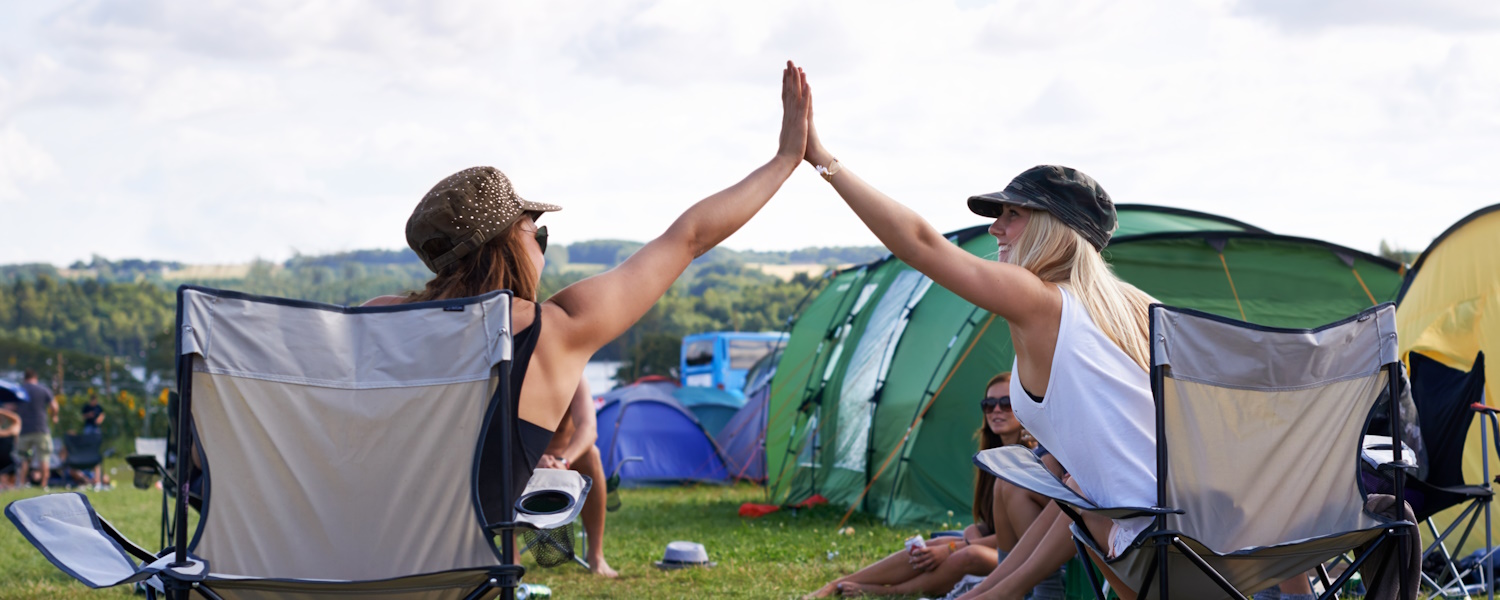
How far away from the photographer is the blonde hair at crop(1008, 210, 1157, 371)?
241 cm

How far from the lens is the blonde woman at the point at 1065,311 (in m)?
2.31

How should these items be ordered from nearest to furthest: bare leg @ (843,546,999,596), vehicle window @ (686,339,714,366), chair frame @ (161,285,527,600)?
chair frame @ (161,285,527,600)
bare leg @ (843,546,999,596)
vehicle window @ (686,339,714,366)

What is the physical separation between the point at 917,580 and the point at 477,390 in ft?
8.98

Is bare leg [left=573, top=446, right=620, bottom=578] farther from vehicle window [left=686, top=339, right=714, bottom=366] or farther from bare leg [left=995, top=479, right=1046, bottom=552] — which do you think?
vehicle window [left=686, top=339, right=714, bottom=366]

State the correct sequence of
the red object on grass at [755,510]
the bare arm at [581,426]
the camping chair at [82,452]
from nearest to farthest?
the bare arm at [581,426]
the red object on grass at [755,510]
the camping chair at [82,452]

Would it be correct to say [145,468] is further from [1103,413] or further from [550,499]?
[1103,413]

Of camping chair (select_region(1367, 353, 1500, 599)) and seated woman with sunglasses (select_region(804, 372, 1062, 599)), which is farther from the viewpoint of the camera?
seated woman with sunglasses (select_region(804, 372, 1062, 599))

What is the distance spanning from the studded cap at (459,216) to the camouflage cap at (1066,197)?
103cm

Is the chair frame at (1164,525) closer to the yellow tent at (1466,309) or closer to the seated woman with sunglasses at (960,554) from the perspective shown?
the seated woman with sunglasses at (960,554)


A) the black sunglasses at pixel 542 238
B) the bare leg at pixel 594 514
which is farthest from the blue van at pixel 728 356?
the black sunglasses at pixel 542 238

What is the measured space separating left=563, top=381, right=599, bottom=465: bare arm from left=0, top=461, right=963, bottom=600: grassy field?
0.57 m

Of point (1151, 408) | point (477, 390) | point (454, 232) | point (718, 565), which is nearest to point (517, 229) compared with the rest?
point (454, 232)

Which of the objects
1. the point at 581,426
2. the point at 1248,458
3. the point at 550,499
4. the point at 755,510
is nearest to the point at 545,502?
the point at 550,499

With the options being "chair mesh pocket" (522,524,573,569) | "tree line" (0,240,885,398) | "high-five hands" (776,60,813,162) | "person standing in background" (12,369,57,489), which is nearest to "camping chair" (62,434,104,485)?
"person standing in background" (12,369,57,489)
